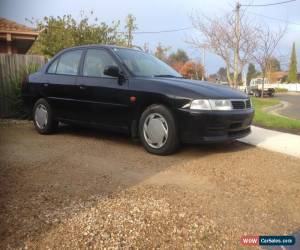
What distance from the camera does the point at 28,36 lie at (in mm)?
13820

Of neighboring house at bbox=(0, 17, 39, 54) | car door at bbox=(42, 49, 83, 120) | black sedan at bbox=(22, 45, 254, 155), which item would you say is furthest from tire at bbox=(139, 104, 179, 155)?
neighboring house at bbox=(0, 17, 39, 54)

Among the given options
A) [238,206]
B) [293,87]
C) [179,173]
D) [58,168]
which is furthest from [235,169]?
[293,87]

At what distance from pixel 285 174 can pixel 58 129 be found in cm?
437

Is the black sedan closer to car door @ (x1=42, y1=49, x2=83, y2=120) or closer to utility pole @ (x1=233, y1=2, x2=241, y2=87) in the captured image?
car door @ (x1=42, y1=49, x2=83, y2=120)

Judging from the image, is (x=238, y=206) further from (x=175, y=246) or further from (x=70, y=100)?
(x=70, y=100)

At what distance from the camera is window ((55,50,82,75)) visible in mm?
6895

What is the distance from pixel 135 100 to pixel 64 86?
1.64m

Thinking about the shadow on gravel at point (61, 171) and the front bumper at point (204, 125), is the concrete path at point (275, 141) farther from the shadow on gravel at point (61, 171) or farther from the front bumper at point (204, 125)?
the front bumper at point (204, 125)

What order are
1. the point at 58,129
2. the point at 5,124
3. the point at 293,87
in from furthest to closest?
the point at 293,87 → the point at 5,124 → the point at 58,129

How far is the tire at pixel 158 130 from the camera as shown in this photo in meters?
5.46

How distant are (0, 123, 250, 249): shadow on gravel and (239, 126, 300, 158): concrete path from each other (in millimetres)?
410

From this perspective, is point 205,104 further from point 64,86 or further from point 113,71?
point 64,86

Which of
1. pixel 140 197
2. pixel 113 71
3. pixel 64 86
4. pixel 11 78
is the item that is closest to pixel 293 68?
pixel 11 78

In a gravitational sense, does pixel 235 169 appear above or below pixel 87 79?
below
